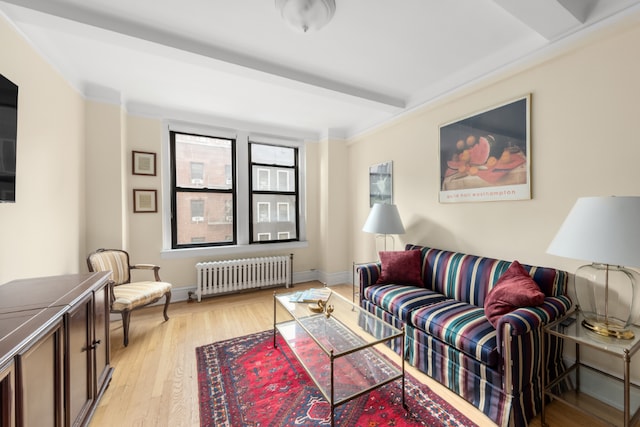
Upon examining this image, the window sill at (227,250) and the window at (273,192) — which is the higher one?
the window at (273,192)

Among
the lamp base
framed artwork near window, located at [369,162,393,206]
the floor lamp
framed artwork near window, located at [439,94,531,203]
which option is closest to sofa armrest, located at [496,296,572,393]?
the lamp base

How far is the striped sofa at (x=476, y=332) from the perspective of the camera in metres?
1.47

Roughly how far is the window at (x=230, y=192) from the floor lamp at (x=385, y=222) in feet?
5.41

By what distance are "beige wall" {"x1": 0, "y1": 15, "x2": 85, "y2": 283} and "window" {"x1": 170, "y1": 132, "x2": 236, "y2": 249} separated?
1.06 m

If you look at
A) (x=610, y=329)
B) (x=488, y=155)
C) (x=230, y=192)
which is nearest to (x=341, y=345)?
(x=610, y=329)

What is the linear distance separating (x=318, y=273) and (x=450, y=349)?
2850 mm

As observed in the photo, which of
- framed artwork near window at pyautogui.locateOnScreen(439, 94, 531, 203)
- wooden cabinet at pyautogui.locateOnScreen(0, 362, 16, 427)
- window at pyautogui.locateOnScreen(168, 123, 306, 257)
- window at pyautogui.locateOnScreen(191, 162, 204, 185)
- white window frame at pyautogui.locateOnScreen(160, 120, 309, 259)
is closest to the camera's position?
wooden cabinet at pyautogui.locateOnScreen(0, 362, 16, 427)

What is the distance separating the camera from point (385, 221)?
2994 millimetres

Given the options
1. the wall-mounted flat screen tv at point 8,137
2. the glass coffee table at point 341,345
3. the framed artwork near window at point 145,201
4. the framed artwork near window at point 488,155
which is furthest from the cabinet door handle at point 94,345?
the framed artwork near window at point 488,155

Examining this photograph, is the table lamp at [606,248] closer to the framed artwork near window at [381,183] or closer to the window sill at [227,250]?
the framed artwork near window at [381,183]

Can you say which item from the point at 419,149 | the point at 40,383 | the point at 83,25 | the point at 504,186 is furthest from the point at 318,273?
the point at 83,25

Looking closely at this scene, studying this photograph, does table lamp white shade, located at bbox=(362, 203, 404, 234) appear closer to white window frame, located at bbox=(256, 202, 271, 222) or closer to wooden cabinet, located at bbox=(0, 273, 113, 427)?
white window frame, located at bbox=(256, 202, 271, 222)

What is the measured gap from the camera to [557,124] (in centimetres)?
194

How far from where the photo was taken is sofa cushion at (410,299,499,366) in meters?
1.57
